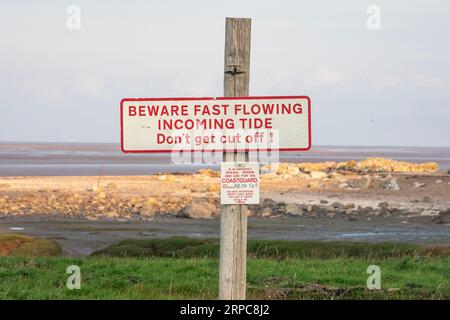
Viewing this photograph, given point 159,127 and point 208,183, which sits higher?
point 159,127

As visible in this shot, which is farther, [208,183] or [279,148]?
[208,183]

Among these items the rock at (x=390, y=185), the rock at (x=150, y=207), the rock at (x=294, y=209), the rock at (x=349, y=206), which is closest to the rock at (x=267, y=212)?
the rock at (x=294, y=209)

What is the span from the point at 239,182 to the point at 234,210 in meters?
0.27

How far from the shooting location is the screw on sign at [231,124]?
27.5 ft

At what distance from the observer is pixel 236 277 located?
853 cm

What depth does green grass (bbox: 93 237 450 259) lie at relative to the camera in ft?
61.2

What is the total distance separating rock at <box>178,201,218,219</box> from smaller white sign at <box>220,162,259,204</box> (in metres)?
21.5

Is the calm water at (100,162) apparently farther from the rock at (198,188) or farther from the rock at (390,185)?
the rock at (390,185)

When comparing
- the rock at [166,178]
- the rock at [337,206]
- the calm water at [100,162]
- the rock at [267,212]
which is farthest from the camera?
the calm water at [100,162]

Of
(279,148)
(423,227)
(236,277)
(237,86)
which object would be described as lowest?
(423,227)

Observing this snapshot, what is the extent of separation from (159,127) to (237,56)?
97 centimetres
